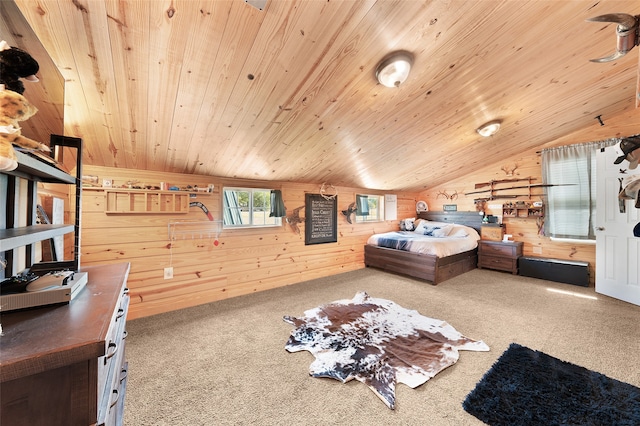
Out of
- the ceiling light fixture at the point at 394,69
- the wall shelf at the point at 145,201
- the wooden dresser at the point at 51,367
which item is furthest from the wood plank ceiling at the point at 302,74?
the wooden dresser at the point at 51,367

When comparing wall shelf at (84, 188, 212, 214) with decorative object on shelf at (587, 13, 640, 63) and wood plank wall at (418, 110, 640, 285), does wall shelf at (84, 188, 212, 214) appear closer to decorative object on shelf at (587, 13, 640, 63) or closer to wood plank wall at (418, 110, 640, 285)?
decorative object on shelf at (587, 13, 640, 63)

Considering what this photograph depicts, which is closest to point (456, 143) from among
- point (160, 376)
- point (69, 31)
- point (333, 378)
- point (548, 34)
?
point (548, 34)

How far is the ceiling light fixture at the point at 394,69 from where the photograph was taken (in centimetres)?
174

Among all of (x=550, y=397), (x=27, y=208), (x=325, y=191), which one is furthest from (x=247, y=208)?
(x=550, y=397)

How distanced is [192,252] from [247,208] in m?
0.98

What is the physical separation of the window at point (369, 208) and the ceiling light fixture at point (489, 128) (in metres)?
2.29

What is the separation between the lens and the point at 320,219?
14.0 ft

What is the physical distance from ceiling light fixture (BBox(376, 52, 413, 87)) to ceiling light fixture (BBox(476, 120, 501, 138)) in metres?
1.80

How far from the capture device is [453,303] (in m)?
3.12

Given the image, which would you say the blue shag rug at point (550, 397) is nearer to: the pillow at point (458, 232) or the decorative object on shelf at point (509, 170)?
the pillow at point (458, 232)

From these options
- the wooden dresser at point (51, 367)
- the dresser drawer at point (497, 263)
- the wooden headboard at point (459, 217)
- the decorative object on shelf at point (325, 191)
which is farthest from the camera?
the wooden headboard at point (459, 217)

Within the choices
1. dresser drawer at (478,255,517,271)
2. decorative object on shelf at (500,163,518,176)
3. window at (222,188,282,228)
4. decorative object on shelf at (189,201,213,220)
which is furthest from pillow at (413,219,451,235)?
decorative object on shelf at (189,201,213,220)

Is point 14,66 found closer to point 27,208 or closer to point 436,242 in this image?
point 27,208

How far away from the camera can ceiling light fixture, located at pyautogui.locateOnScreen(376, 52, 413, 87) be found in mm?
1743
